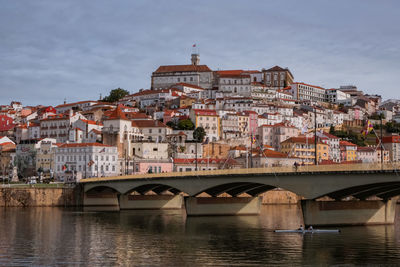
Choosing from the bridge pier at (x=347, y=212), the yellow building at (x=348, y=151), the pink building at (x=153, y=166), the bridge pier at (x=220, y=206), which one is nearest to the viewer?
the bridge pier at (x=347, y=212)

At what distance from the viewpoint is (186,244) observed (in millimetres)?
41906

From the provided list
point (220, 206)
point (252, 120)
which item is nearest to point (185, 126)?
point (252, 120)

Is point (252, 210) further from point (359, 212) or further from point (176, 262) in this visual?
point (176, 262)

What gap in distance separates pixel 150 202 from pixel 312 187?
1439 inches

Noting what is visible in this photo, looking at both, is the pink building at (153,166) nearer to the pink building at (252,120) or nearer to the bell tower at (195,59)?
the pink building at (252,120)

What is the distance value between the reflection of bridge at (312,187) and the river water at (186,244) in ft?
5.84

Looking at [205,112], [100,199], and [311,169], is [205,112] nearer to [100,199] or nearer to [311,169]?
[100,199]

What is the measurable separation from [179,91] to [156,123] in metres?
38.2

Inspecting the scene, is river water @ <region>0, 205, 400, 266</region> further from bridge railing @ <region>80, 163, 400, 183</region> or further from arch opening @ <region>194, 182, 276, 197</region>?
bridge railing @ <region>80, 163, 400, 183</region>

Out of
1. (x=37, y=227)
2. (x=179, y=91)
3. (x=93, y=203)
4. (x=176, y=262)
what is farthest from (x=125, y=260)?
(x=179, y=91)

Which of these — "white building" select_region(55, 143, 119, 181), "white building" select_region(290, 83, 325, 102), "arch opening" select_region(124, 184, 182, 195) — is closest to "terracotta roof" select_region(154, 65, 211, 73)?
"white building" select_region(290, 83, 325, 102)

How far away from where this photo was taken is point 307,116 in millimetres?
170125

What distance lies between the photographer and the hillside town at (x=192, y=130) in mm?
114875

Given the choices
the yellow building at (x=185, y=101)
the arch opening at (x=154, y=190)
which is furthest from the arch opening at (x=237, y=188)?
the yellow building at (x=185, y=101)
